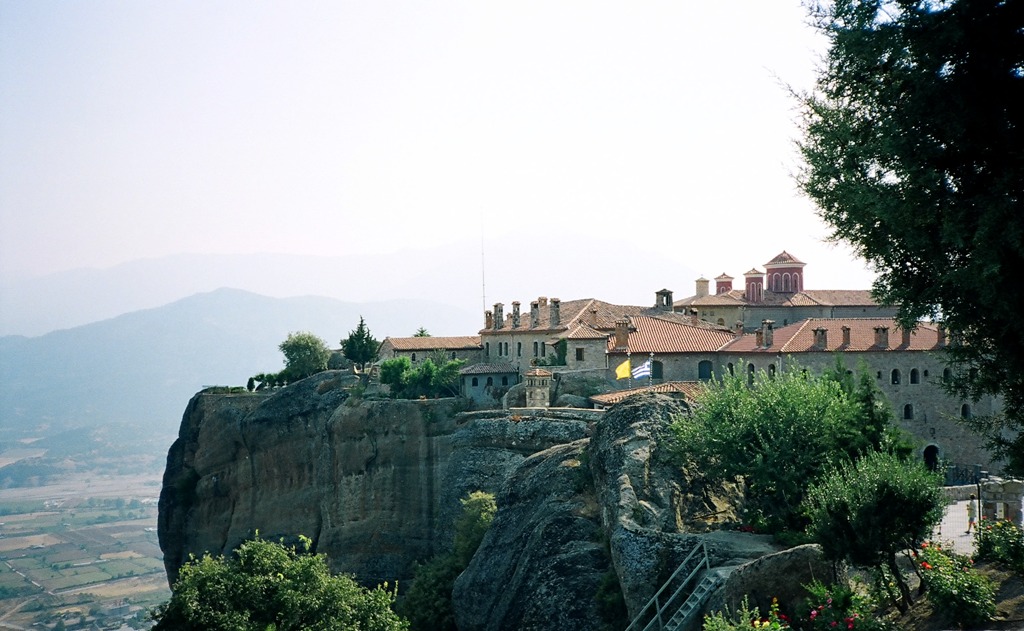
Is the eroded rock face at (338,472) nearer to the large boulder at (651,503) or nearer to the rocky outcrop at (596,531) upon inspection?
the rocky outcrop at (596,531)

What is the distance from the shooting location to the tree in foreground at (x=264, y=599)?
2412cm

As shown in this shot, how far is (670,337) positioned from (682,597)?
31803mm

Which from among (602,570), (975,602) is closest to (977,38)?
(975,602)

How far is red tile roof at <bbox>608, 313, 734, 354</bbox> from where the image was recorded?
172 ft

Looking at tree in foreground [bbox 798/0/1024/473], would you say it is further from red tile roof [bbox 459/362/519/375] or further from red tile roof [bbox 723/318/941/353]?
red tile roof [bbox 459/362/519/375]

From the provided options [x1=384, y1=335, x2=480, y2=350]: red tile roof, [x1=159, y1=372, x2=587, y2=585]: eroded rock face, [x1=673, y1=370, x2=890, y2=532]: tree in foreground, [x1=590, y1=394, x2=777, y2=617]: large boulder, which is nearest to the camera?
[x1=590, y1=394, x2=777, y2=617]: large boulder

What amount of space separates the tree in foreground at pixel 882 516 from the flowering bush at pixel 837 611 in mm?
698

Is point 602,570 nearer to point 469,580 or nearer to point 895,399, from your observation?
point 469,580

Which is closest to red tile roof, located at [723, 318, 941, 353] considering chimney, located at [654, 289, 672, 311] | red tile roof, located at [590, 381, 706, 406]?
red tile roof, located at [590, 381, 706, 406]

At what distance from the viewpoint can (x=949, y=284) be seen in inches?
551

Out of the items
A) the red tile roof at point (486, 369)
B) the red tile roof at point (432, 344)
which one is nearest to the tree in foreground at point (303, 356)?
the red tile roof at point (432, 344)

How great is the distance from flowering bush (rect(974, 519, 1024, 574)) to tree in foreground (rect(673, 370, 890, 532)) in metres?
4.76

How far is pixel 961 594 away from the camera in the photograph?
17156 millimetres

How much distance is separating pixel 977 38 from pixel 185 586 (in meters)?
21.5
